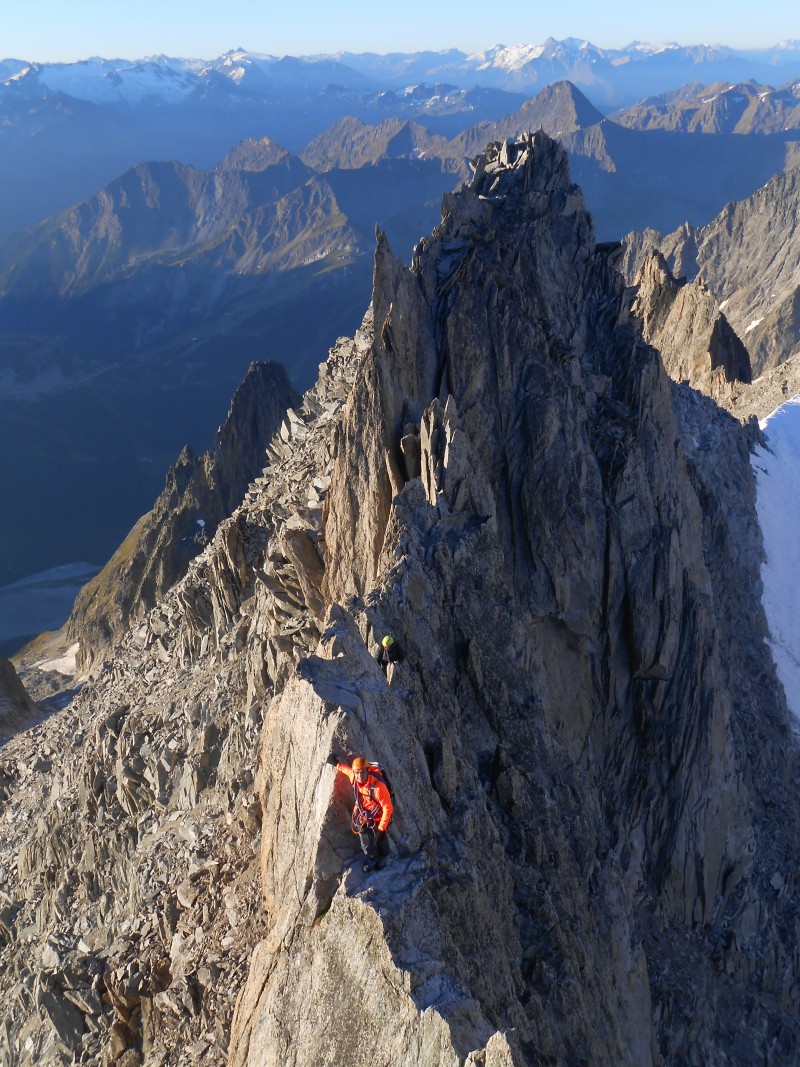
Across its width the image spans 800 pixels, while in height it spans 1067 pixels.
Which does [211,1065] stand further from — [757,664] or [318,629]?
[757,664]

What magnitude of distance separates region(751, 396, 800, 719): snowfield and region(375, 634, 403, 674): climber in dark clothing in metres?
34.1

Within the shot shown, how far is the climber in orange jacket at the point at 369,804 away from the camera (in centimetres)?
1367

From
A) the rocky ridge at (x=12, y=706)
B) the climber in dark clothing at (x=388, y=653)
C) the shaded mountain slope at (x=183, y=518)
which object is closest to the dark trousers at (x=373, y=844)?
the climber in dark clothing at (x=388, y=653)

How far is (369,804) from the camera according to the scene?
13.7 meters

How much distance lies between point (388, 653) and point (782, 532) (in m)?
46.2

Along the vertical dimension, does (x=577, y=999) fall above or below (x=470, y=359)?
below

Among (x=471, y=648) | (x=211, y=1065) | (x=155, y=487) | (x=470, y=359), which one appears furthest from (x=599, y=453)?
(x=155, y=487)

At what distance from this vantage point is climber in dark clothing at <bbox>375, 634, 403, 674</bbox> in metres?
17.7

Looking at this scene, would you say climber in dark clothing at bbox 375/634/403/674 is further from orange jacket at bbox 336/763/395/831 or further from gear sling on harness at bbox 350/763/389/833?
orange jacket at bbox 336/763/395/831

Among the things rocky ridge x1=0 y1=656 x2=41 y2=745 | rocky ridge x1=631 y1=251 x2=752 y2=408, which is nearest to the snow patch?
rocky ridge x1=0 y1=656 x2=41 y2=745

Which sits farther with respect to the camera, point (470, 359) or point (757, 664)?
point (757, 664)

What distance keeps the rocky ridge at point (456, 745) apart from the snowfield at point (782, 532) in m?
5.85

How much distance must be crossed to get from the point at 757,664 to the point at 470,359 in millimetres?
25349

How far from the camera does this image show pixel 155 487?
7087 inches
